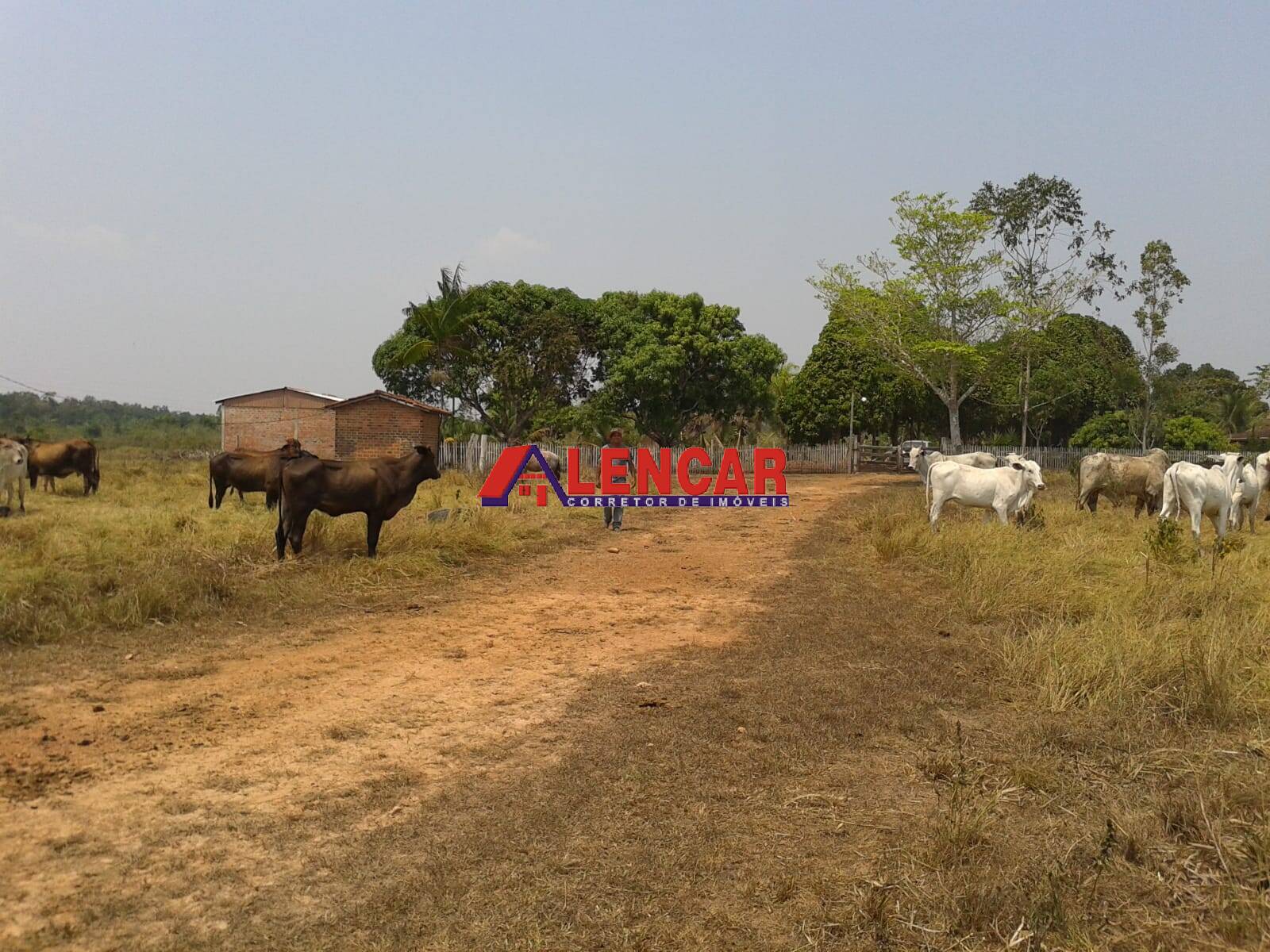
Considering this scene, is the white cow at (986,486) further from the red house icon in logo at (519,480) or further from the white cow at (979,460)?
the red house icon in logo at (519,480)

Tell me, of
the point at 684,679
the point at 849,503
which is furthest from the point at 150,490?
the point at 684,679

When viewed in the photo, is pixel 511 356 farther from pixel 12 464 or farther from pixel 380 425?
pixel 12 464

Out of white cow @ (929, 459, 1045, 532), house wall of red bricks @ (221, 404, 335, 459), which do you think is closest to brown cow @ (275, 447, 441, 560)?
white cow @ (929, 459, 1045, 532)

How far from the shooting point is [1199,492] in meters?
11.6

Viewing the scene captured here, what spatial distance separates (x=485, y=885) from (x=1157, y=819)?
264 cm

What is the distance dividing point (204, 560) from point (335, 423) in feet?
60.1

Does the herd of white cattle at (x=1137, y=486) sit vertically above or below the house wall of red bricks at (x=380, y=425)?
below

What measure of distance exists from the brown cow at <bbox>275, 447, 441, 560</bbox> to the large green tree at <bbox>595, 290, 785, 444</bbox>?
21.4 meters

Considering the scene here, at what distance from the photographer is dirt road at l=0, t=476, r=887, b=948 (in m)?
3.29

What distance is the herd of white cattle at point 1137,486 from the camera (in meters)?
11.7

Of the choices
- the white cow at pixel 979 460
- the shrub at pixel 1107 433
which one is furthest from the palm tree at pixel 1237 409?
the white cow at pixel 979 460

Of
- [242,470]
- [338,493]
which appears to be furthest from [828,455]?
[338,493]

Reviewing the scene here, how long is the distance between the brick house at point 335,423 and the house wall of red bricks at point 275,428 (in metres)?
0.02

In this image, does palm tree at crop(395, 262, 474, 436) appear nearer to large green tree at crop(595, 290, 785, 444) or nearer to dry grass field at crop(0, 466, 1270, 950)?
large green tree at crop(595, 290, 785, 444)
